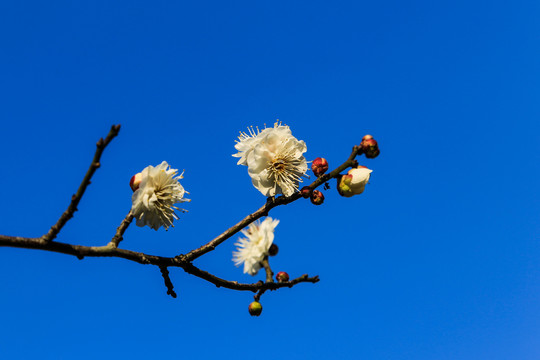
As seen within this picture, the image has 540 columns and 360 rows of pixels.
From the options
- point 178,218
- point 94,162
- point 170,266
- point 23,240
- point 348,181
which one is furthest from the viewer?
point 178,218

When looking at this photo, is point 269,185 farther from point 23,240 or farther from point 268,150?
point 23,240

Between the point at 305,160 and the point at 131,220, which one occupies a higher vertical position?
the point at 305,160

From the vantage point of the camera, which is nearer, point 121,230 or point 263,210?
point 121,230

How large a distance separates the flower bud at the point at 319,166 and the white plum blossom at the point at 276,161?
160 millimetres

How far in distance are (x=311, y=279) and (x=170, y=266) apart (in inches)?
26.9

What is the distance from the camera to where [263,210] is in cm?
252

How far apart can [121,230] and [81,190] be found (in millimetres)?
566

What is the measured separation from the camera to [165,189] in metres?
2.72

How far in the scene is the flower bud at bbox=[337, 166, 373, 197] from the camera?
8.39 feet

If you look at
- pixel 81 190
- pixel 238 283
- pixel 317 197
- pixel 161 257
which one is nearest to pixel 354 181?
pixel 317 197

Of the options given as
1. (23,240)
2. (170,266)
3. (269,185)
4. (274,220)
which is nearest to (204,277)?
(170,266)

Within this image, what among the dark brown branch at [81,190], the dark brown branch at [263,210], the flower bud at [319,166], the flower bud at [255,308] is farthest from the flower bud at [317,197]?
the dark brown branch at [81,190]

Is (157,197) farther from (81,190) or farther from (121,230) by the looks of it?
(81,190)

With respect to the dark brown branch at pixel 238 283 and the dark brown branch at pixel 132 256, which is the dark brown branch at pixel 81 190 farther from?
the dark brown branch at pixel 238 283
